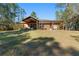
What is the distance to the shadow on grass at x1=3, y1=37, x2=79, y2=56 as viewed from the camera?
2658 mm

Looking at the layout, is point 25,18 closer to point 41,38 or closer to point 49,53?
point 41,38

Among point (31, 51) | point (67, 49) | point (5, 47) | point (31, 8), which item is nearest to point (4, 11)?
point (31, 8)

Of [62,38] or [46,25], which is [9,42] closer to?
[62,38]

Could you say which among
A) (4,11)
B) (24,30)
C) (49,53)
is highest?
(4,11)

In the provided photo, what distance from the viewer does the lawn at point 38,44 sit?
8.89 feet

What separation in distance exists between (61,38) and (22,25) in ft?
3.24

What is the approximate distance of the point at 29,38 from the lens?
3.33 meters

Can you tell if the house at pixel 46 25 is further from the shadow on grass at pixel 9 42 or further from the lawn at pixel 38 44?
the shadow on grass at pixel 9 42

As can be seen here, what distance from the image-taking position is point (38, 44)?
307 centimetres

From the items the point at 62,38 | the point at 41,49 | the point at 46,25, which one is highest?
the point at 46,25

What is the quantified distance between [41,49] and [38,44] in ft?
0.76

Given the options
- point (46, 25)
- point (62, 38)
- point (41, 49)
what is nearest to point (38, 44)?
Answer: point (41, 49)

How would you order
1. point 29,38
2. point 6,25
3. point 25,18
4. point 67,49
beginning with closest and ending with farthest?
point 67,49 < point 29,38 < point 6,25 < point 25,18

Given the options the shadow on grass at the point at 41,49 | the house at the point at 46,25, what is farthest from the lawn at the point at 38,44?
the house at the point at 46,25
